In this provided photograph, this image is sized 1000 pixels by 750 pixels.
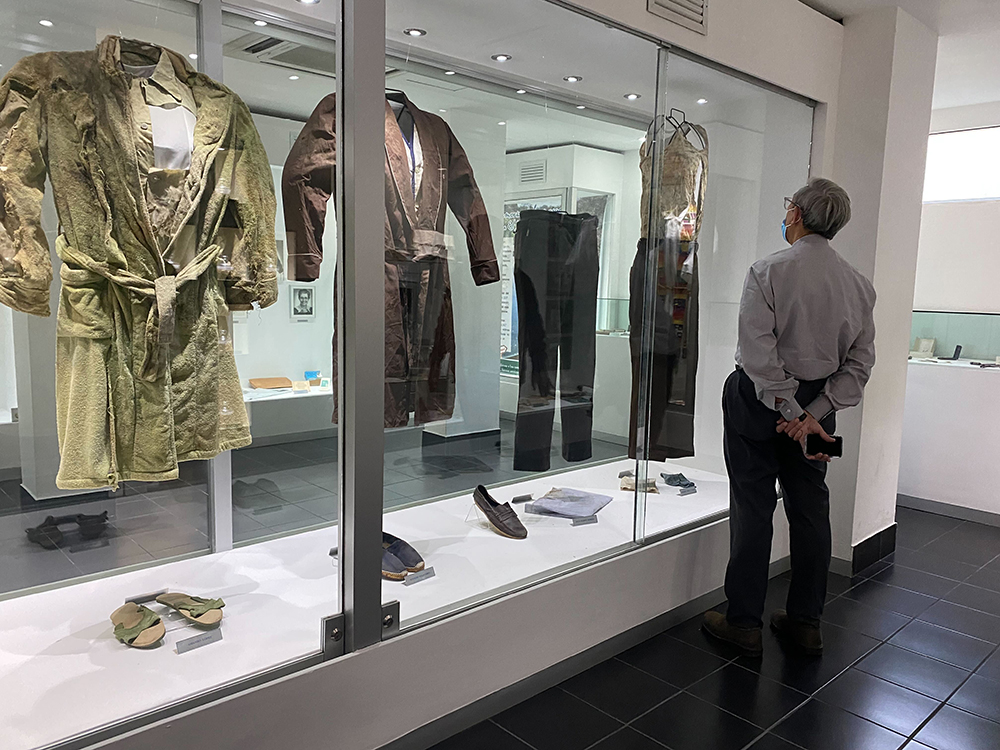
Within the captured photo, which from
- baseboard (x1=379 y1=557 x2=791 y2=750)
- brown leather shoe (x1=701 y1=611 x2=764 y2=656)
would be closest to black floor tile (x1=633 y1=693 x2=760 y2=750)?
baseboard (x1=379 y1=557 x2=791 y2=750)

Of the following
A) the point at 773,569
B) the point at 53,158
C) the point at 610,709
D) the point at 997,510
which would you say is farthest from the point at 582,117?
Result: the point at 997,510

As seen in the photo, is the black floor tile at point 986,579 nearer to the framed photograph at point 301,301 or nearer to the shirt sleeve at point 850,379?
the shirt sleeve at point 850,379

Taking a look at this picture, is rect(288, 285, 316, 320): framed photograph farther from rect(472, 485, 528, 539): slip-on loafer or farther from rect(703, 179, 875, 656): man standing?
rect(703, 179, 875, 656): man standing

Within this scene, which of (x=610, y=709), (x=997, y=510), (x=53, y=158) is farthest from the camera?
(x=997, y=510)

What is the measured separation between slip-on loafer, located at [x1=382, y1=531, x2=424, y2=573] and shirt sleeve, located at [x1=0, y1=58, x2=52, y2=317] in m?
1.13

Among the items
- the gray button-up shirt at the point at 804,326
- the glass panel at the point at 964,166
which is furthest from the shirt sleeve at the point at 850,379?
the glass panel at the point at 964,166

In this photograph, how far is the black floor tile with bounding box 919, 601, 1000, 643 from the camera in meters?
3.07

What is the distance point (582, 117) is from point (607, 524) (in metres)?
1.52

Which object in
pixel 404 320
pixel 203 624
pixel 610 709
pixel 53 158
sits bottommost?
pixel 610 709

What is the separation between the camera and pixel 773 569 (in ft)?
11.8

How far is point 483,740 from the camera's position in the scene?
2.22 metres

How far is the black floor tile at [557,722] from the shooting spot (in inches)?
87.9

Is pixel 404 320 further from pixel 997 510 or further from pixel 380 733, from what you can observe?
pixel 997 510

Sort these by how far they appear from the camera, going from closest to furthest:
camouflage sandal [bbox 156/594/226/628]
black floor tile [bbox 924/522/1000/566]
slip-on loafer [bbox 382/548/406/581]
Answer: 1. camouflage sandal [bbox 156/594/226/628]
2. slip-on loafer [bbox 382/548/406/581]
3. black floor tile [bbox 924/522/1000/566]
